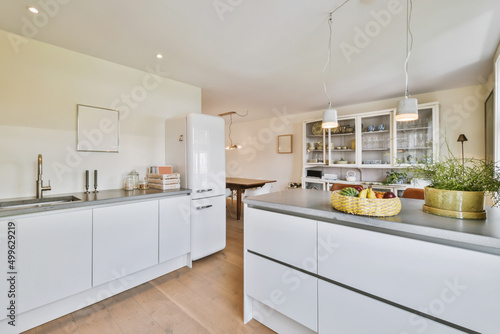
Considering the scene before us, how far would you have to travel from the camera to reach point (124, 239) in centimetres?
207

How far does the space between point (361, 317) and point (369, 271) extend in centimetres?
27

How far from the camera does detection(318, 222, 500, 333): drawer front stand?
2.89 feet

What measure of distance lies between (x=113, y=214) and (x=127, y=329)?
3.07ft

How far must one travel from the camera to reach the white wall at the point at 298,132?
11.1 feet

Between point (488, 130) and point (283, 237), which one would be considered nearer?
point (283, 237)

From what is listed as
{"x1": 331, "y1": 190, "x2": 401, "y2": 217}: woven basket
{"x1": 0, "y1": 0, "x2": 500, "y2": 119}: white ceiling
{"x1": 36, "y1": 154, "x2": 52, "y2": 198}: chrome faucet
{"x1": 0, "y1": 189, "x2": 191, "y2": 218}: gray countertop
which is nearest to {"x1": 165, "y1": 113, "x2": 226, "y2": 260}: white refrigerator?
{"x1": 0, "y1": 189, "x2": 191, "y2": 218}: gray countertop

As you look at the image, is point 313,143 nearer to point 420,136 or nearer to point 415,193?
point 420,136

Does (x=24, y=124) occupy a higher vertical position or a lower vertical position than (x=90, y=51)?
lower

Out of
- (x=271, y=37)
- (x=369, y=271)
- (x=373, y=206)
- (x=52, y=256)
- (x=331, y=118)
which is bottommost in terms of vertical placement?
(x=52, y=256)

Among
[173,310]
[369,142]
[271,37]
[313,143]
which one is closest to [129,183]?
[173,310]

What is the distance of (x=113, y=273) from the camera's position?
199cm

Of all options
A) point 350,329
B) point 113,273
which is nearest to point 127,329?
point 113,273

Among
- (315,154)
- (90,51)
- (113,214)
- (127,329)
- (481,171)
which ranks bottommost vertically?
(127,329)

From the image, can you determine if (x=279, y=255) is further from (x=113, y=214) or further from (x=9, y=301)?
(x=9, y=301)
